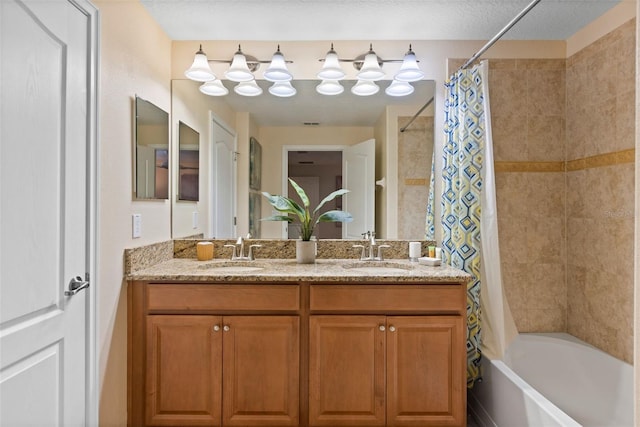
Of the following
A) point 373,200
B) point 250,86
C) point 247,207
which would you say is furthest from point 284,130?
point 373,200

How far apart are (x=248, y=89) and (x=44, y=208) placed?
58.7 inches

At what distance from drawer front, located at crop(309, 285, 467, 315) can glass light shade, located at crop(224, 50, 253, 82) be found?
4.74ft

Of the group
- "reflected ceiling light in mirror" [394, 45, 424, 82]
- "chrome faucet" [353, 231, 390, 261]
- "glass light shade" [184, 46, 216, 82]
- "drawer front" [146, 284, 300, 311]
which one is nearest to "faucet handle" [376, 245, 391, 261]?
"chrome faucet" [353, 231, 390, 261]

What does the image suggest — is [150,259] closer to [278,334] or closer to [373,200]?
[278,334]

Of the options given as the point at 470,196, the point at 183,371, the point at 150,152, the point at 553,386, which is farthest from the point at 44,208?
the point at 553,386

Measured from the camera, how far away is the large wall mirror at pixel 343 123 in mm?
2480

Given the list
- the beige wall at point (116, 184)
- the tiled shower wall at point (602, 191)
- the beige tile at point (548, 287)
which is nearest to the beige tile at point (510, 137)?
the tiled shower wall at point (602, 191)

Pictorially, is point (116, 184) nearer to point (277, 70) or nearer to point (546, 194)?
point (277, 70)

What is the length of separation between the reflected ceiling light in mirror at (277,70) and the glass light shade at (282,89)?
85 millimetres

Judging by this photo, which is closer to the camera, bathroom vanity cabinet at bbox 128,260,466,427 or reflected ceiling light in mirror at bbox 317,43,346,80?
bathroom vanity cabinet at bbox 128,260,466,427

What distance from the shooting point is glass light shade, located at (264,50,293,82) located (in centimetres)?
235

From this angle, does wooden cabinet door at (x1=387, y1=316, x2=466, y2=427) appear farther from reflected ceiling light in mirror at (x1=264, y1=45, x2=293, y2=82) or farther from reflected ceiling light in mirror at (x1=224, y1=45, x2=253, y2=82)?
reflected ceiling light in mirror at (x1=224, y1=45, x2=253, y2=82)

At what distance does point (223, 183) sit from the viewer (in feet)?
8.36

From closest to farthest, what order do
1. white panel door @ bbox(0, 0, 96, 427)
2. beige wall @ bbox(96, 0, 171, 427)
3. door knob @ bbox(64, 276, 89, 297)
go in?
white panel door @ bbox(0, 0, 96, 427) < door knob @ bbox(64, 276, 89, 297) < beige wall @ bbox(96, 0, 171, 427)
